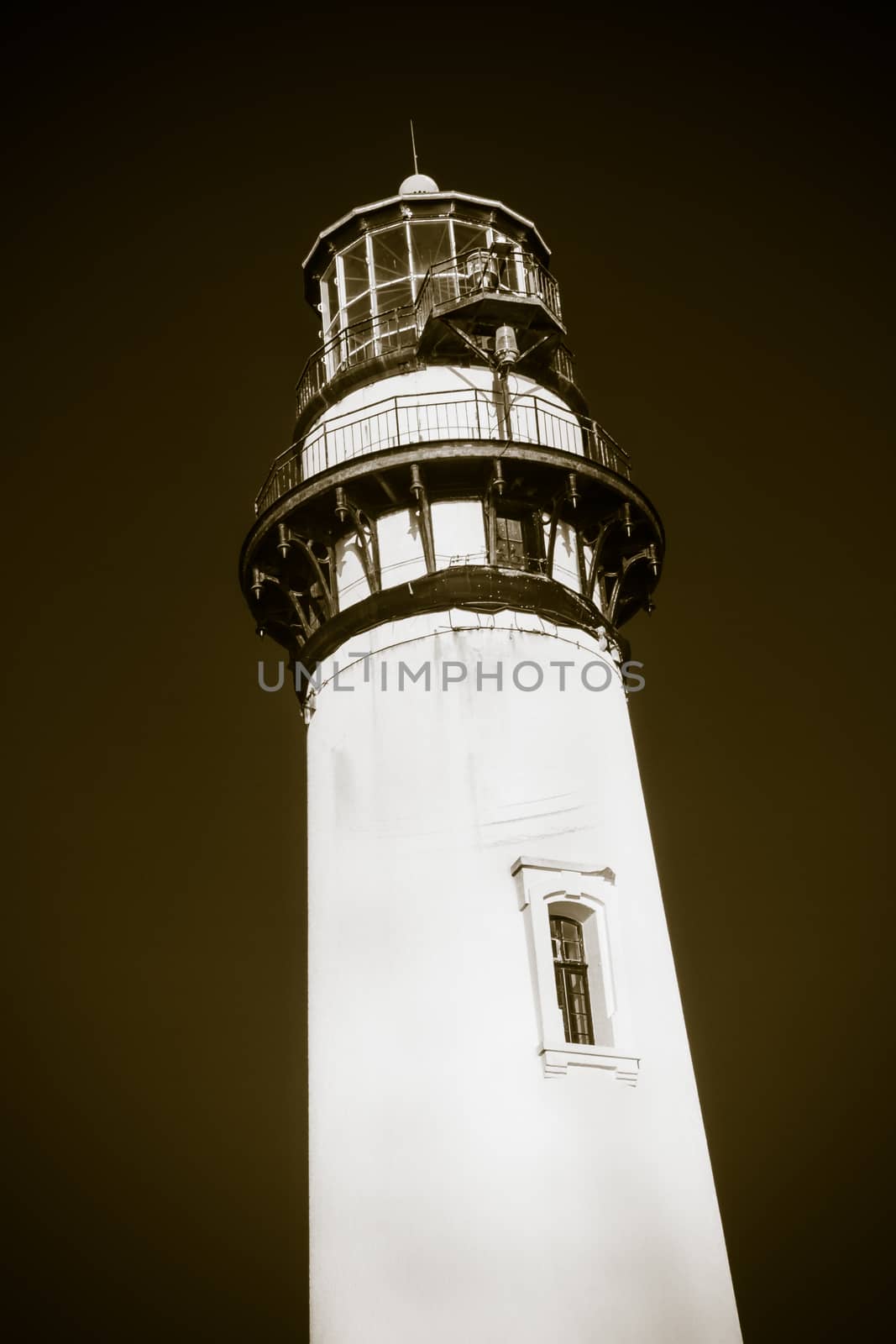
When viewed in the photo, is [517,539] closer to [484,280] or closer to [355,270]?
[484,280]

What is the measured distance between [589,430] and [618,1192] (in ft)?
46.5

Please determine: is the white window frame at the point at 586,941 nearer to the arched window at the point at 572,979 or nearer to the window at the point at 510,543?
the arched window at the point at 572,979

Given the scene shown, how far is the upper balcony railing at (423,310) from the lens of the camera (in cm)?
2897

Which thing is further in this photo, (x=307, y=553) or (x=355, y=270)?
(x=355, y=270)

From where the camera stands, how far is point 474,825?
2341 centimetres

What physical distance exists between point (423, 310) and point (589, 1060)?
14838 mm

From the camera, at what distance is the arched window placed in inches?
882

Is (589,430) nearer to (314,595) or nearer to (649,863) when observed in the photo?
(314,595)

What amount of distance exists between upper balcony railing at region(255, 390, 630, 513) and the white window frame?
26.5ft

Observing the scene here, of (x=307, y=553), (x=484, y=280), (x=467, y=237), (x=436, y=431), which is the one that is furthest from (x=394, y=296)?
(x=307, y=553)

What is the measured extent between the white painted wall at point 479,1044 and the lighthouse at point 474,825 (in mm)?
45

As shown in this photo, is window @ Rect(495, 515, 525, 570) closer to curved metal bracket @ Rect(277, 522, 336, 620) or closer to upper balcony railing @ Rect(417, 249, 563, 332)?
curved metal bracket @ Rect(277, 522, 336, 620)

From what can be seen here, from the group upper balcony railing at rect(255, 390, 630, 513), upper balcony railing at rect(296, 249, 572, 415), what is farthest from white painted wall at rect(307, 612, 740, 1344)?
upper balcony railing at rect(296, 249, 572, 415)

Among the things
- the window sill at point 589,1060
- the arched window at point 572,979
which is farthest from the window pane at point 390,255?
the window sill at point 589,1060
